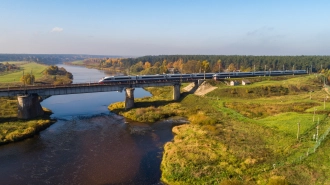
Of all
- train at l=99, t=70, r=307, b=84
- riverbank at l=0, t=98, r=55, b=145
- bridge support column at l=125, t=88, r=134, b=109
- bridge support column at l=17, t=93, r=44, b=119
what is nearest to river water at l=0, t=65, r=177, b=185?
riverbank at l=0, t=98, r=55, b=145

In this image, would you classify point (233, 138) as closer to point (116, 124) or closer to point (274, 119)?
point (274, 119)

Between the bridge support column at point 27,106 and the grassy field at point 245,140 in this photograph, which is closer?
the grassy field at point 245,140

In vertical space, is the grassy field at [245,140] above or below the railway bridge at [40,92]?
below

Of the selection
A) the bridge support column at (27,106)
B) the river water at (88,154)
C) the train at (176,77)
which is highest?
the train at (176,77)

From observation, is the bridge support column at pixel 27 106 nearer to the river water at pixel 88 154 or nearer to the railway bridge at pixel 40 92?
the railway bridge at pixel 40 92

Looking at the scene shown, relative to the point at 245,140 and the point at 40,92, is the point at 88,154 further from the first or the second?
the point at 40,92

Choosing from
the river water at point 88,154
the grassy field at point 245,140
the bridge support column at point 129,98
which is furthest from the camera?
the bridge support column at point 129,98

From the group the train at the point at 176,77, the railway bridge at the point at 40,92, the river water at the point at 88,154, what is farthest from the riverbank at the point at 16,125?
the train at the point at 176,77

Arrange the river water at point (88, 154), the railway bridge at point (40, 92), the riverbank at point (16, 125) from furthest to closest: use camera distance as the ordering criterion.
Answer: the railway bridge at point (40, 92), the riverbank at point (16, 125), the river water at point (88, 154)
